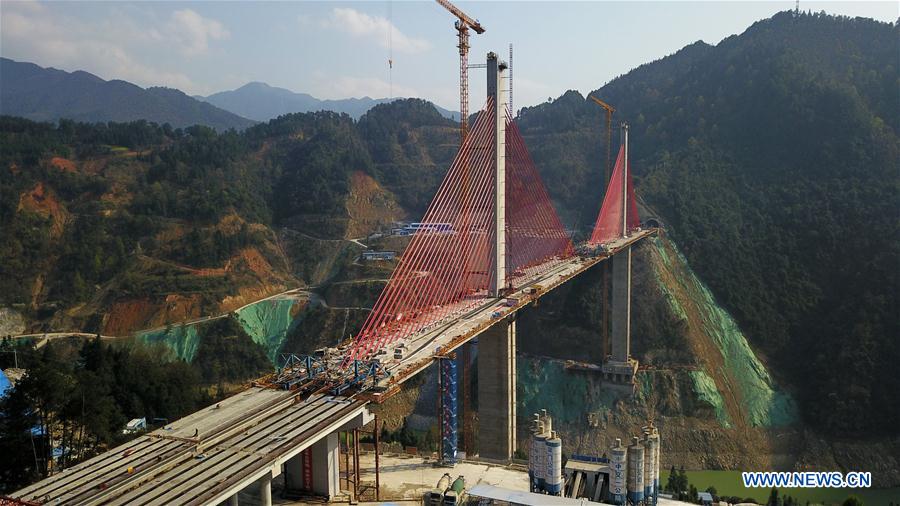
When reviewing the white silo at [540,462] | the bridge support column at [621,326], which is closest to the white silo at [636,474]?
the white silo at [540,462]

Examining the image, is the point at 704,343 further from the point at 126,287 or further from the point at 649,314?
the point at 126,287

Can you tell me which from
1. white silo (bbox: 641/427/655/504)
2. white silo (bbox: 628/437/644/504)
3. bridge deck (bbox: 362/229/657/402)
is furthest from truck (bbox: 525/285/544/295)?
white silo (bbox: 628/437/644/504)

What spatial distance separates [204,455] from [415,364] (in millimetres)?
8292

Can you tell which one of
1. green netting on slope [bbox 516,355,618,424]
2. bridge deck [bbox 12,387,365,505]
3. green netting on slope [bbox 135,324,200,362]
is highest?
bridge deck [bbox 12,387,365,505]

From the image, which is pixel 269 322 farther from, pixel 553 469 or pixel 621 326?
pixel 553 469

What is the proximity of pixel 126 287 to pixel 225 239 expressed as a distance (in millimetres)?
9437

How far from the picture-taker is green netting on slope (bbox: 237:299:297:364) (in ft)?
181

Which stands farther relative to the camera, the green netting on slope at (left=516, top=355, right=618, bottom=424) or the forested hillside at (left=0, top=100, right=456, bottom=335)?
the forested hillside at (left=0, top=100, right=456, bottom=335)

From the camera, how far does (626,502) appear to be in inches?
800

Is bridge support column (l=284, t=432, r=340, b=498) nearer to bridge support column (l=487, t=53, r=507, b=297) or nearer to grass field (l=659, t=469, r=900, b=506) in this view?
bridge support column (l=487, t=53, r=507, b=297)

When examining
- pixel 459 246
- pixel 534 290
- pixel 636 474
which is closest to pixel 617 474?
pixel 636 474

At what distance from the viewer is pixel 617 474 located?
19891 millimetres

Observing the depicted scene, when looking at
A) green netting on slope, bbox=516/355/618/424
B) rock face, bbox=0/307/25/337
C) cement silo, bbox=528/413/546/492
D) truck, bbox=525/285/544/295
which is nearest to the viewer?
cement silo, bbox=528/413/546/492

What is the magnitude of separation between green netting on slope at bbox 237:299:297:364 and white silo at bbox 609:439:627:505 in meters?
38.6
